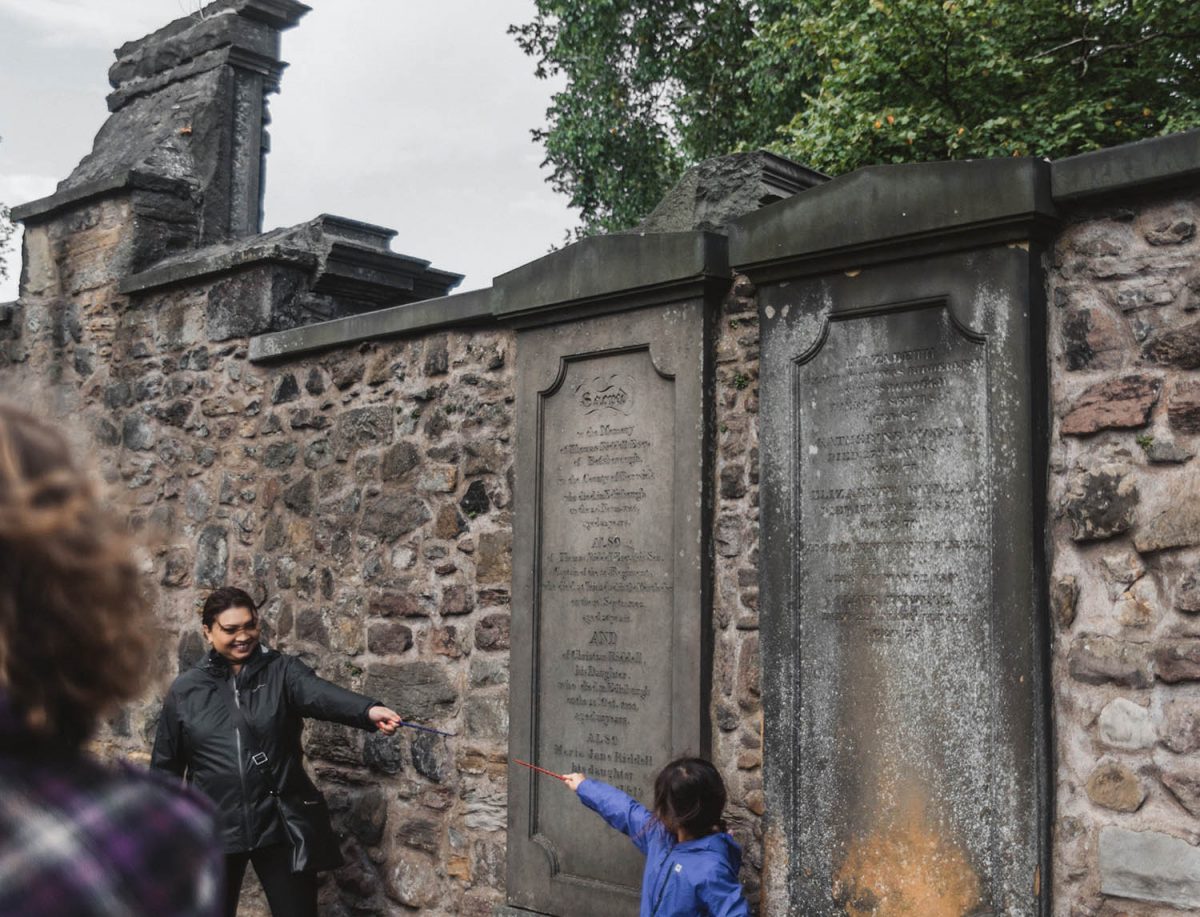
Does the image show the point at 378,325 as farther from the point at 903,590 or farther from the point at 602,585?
the point at 903,590

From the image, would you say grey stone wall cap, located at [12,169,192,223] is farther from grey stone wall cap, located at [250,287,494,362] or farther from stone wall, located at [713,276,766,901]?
stone wall, located at [713,276,766,901]

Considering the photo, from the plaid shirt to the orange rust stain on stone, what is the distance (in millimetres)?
2897

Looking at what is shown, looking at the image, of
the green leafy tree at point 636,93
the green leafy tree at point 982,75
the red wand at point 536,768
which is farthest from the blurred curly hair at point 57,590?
the green leafy tree at point 636,93

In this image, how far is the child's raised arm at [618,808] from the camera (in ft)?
13.2

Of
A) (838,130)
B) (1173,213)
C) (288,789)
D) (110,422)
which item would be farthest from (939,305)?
(838,130)

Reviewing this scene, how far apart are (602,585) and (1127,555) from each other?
1818 millimetres

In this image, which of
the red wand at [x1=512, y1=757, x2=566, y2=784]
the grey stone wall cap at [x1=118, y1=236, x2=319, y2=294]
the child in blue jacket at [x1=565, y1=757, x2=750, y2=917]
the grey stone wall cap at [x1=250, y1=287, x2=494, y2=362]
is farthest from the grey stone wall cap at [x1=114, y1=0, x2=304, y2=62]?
the child in blue jacket at [x1=565, y1=757, x2=750, y2=917]

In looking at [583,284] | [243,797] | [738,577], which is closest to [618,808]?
[738,577]

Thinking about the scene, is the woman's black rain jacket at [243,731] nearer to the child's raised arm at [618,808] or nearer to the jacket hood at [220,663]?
the jacket hood at [220,663]

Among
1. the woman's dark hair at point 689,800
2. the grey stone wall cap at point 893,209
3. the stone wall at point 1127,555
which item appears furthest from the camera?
the woman's dark hair at point 689,800

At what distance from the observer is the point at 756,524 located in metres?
4.26

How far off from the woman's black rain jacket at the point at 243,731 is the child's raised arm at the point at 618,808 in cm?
103

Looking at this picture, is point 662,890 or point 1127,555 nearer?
point 1127,555

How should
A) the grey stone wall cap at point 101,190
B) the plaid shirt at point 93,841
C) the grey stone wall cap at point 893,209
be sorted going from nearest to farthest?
the plaid shirt at point 93,841
the grey stone wall cap at point 893,209
the grey stone wall cap at point 101,190
